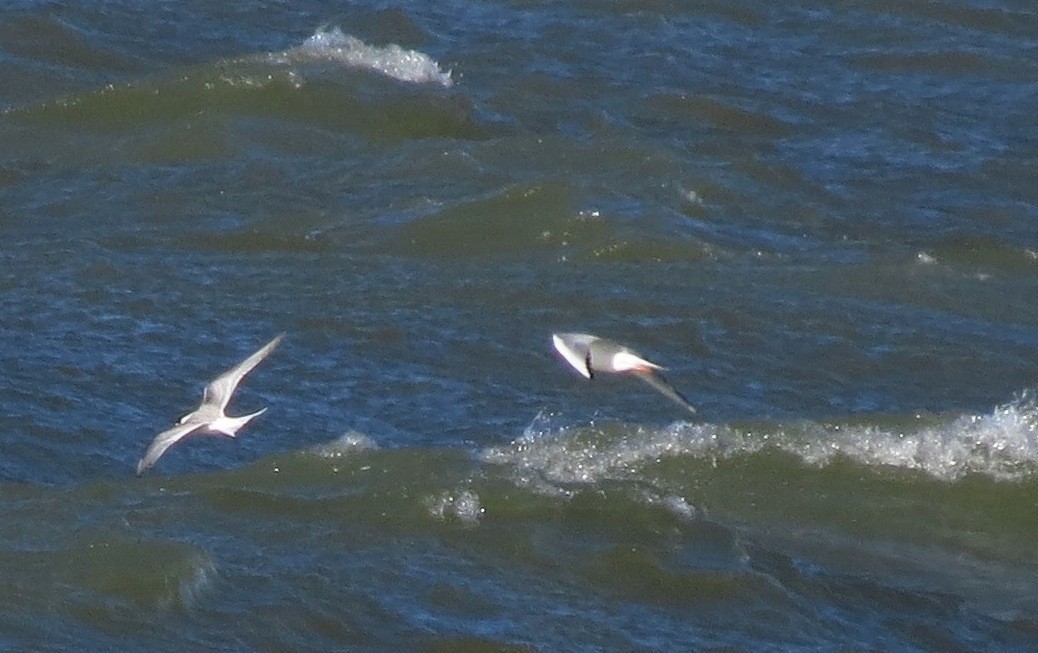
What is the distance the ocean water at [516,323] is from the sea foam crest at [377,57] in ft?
0.22

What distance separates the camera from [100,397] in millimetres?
10766

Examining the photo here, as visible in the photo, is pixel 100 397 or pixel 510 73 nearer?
pixel 100 397

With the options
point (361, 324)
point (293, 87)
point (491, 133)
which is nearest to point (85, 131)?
point (293, 87)

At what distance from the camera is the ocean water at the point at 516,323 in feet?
28.5

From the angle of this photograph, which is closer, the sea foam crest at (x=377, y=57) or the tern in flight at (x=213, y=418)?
the tern in flight at (x=213, y=418)

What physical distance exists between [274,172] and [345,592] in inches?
275

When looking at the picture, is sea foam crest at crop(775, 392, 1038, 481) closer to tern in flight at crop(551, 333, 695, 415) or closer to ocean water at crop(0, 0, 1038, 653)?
ocean water at crop(0, 0, 1038, 653)

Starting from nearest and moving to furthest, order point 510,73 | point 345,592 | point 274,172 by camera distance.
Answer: point 345,592, point 274,172, point 510,73

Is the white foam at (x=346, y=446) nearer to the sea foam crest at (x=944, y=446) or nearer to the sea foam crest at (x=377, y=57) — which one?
the sea foam crest at (x=944, y=446)

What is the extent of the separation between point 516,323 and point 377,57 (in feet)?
20.4

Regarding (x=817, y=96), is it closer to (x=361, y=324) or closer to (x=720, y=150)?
(x=720, y=150)

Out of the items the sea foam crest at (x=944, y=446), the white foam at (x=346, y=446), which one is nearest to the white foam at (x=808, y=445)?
the sea foam crest at (x=944, y=446)

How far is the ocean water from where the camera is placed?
28.5 feet

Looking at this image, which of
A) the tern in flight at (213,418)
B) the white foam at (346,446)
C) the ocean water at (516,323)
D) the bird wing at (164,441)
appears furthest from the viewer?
the white foam at (346,446)
